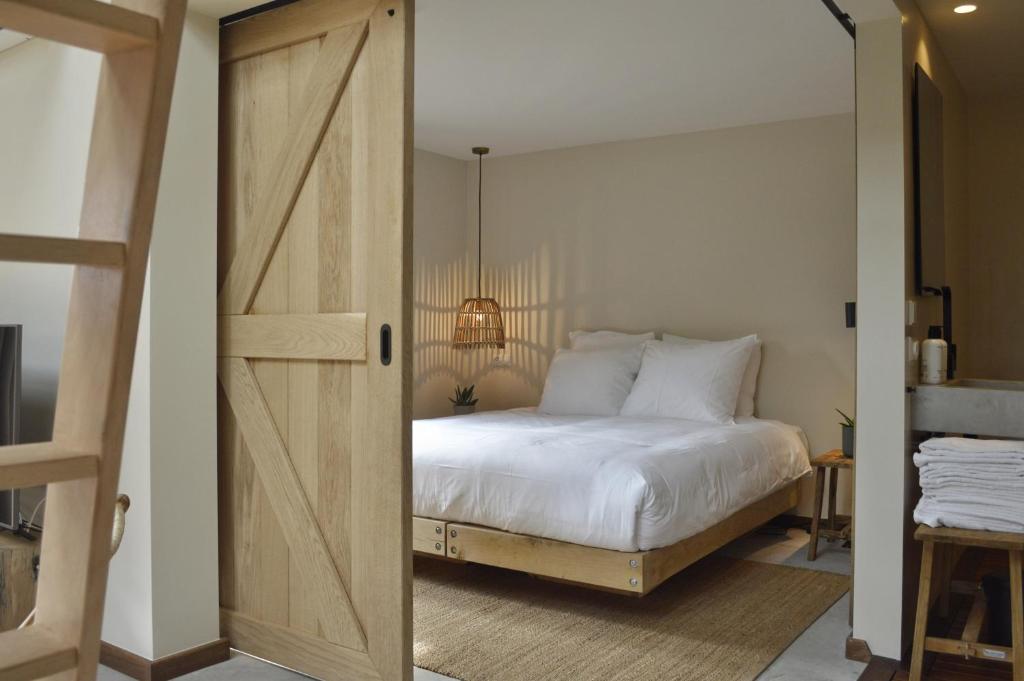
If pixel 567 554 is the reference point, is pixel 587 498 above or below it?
above

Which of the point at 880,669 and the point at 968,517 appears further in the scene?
the point at 880,669

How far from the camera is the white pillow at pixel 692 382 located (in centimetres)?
518

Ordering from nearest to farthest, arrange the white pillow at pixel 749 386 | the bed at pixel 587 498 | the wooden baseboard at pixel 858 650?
the wooden baseboard at pixel 858 650 → the bed at pixel 587 498 → the white pillow at pixel 749 386

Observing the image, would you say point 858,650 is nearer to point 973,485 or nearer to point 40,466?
point 973,485

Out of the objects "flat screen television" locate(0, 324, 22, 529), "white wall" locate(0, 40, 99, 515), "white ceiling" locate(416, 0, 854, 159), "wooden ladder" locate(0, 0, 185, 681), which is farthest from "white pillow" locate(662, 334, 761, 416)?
"wooden ladder" locate(0, 0, 185, 681)

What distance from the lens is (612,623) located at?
354 cm

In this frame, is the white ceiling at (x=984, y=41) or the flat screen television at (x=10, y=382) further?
the white ceiling at (x=984, y=41)

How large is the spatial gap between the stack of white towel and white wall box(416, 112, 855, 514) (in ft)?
7.90

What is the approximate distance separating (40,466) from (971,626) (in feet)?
9.56

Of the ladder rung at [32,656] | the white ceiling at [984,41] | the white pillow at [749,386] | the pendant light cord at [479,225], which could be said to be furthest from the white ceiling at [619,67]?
the ladder rung at [32,656]

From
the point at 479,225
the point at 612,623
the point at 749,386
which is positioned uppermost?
the point at 479,225

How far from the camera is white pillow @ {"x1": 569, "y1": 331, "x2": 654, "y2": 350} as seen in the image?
5.80 m

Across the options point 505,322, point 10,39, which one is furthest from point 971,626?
point 505,322

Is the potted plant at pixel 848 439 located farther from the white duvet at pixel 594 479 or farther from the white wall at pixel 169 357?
the white wall at pixel 169 357
